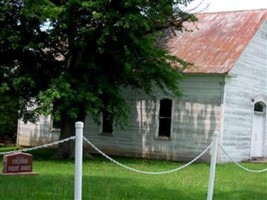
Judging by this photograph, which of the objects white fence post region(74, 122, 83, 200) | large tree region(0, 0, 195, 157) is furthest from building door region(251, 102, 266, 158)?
white fence post region(74, 122, 83, 200)

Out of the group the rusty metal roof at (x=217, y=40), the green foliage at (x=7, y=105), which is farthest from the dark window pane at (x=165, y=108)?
the green foliage at (x=7, y=105)

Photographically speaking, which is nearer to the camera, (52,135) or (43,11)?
(43,11)

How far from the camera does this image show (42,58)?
22.2 m

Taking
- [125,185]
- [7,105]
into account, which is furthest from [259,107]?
[125,185]

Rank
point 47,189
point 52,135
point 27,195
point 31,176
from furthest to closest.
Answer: point 52,135, point 31,176, point 47,189, point 27,195

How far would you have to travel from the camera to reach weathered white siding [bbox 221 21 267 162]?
2400 centimetres

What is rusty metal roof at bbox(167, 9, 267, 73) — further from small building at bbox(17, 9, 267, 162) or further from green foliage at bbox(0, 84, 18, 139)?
green foliage at bbox(0, 84, 18, 139)

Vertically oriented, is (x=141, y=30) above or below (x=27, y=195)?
above

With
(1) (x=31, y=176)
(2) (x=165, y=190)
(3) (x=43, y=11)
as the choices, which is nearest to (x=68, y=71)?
(3) (x=43, y=11)

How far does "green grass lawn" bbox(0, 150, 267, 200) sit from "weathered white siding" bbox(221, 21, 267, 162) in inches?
244

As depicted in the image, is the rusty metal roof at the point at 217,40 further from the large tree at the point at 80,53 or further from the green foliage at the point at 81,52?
the large tree at the point at 80,53

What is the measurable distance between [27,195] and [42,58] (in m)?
11.8

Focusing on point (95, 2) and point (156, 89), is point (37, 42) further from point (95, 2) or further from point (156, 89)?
point (156, 89)

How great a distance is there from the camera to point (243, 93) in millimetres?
25141
